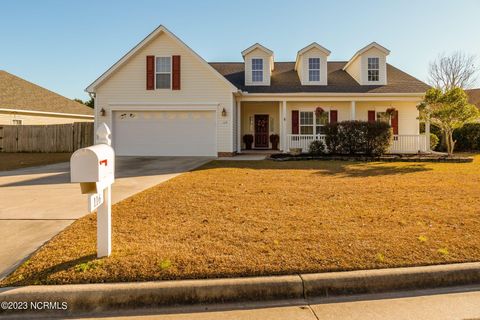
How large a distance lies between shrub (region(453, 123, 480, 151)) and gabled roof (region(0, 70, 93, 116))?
28.5m

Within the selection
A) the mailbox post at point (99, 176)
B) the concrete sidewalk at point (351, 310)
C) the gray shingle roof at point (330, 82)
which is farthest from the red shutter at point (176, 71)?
the concrete sidewalk at point (351, 310)

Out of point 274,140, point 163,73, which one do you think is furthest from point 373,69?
point 163,73

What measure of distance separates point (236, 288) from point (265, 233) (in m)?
1.51

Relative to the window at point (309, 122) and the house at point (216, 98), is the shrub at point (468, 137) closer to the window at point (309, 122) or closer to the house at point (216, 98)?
the house at point (216, 98)

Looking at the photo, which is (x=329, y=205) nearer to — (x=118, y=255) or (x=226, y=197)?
(x=226, y=197)

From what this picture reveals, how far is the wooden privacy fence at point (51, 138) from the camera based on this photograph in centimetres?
2119

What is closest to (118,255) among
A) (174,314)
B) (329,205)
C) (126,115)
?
(174,314)

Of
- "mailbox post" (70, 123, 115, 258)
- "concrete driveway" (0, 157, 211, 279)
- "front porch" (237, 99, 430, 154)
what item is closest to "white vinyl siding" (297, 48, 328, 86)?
"front porch" (237, 99, 430, 154)

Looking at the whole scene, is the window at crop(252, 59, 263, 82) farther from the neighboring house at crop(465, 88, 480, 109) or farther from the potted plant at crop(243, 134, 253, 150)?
the neighboring house at crop(465, 88, 480, 109)

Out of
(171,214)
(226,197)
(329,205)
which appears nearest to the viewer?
(171,214)

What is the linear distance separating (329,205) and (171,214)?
2863mm

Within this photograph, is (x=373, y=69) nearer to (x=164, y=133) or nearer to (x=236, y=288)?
(x=164, y=133)

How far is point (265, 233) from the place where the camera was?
4.65m

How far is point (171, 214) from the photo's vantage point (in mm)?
5707
